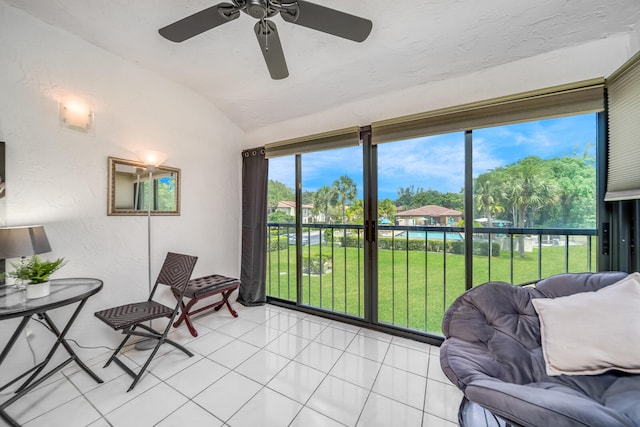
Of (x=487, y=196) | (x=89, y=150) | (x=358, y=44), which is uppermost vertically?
(x=358, y=44)

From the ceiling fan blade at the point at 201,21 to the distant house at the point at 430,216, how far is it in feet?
6.70

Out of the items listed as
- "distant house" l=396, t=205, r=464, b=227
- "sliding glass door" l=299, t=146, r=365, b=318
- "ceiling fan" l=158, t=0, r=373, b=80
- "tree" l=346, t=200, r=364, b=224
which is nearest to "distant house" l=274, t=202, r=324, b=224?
"sliding glass door" l=299, t=146, r=365, b=318

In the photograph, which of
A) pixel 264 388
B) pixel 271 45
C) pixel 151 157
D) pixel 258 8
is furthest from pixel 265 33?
pixel 264 388

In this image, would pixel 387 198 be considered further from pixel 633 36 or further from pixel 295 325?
pixel 633 36

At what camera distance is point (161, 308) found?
6.46ft

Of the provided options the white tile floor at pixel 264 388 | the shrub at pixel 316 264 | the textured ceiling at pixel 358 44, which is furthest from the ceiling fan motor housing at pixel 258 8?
the shrub at pixel 316 264

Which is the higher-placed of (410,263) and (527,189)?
(527,189)

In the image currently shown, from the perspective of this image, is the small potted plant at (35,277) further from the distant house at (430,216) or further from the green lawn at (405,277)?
the distant house at (430,216)

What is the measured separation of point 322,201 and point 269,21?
188 cm

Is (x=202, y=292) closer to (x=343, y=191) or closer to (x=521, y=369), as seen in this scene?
(x=343, y=191)

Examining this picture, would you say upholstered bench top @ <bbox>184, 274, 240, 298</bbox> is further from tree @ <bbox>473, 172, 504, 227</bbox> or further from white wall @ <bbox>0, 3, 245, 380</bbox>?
tree @ <bbox>473, 172, 504, 227</bbox>

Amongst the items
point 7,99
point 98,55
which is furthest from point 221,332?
point 98,55

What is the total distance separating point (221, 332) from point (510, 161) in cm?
310

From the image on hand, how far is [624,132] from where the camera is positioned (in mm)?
1487
